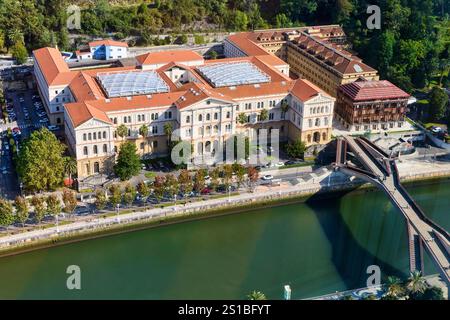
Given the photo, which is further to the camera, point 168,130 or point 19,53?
point 19,53

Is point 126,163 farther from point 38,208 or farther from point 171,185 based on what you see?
point 38,208

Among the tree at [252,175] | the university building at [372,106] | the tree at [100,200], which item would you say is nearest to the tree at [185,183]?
the tree at [252,175]

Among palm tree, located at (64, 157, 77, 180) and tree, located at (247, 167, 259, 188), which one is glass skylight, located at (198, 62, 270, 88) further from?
palm tree, located at (64, 157, 77, 180)

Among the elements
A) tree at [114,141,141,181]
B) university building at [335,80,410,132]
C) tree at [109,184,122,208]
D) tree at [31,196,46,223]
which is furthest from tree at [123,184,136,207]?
university building at [335,80,410,132]

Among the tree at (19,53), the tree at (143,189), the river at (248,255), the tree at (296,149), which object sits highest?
the tree at (19,53)

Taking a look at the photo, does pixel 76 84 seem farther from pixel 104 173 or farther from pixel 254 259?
pixel 254 259

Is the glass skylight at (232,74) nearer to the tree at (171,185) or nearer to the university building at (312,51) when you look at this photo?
the university building at (312,51)

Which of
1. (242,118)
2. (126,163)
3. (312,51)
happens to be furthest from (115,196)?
(312,51)
